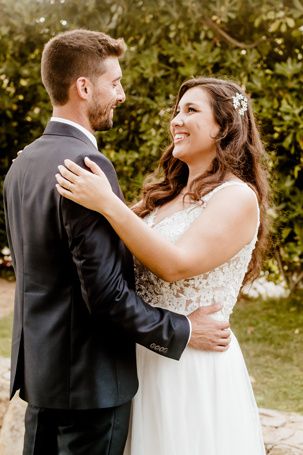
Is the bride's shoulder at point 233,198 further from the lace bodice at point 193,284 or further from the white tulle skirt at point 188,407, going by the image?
the white tulle skirt at point 188,407

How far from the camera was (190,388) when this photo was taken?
2.56 metres

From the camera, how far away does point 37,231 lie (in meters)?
2.23

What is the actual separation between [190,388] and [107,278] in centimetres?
70

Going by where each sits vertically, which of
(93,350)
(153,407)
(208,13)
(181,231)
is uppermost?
(208,13)

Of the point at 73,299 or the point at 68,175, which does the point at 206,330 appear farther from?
the point at 68,175

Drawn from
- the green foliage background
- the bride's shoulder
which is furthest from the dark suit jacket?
the green foliage background

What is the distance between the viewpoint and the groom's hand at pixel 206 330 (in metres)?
2.49

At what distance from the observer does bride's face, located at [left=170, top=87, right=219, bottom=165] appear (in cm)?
274

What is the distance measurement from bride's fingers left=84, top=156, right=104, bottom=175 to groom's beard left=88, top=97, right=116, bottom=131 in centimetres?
23

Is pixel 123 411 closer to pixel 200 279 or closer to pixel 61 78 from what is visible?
pixel 200 279

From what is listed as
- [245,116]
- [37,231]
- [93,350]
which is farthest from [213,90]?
[93,350]

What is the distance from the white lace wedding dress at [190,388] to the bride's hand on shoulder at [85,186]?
20.0 inches

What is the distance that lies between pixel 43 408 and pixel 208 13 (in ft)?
13.9

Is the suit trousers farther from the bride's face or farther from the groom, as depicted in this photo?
the bride's face
